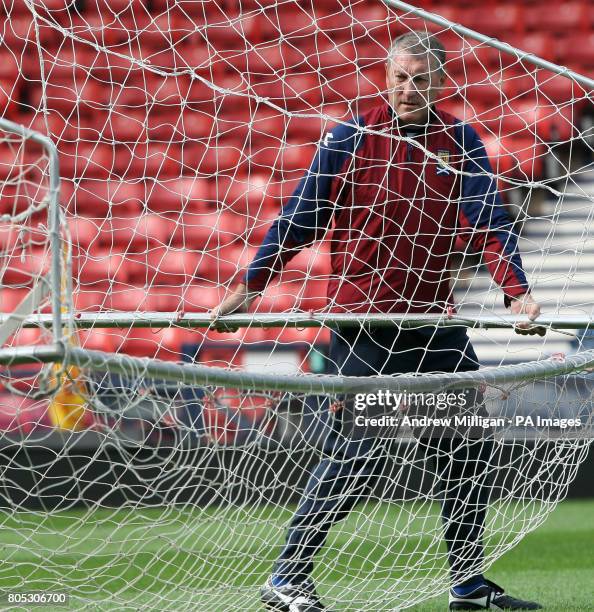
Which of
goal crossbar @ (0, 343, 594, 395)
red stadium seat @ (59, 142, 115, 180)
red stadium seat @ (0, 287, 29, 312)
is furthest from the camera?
red stadium seat @ (59, 142, 115, 180)

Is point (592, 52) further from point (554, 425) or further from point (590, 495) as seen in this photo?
point (554, 425)

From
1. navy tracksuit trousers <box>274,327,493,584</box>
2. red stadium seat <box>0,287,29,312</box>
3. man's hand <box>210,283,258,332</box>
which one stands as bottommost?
red stadium seat <box>0,287,29,312</box>

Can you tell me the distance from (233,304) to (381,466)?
56 cm

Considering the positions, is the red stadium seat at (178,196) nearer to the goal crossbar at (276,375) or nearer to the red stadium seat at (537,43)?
the red stadium seat at (537,43)

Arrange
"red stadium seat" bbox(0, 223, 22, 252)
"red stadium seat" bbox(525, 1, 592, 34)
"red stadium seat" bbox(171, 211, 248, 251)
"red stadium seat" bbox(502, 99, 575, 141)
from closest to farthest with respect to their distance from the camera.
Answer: "red stadium seat" bbox(0, 223, 22, 252) < "red stadium seat" bbox(171, 211, 248, 251) < "red stadium seat" bbox(502, 99, 575, 141) < "red stadium seat" bbox(525, 1, 592, 34)

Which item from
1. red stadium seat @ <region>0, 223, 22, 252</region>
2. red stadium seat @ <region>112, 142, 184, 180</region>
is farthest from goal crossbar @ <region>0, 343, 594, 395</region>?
red stadium seat @ <region>112, 142, 184, 180</region>

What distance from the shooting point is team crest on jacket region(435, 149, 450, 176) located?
2.88 m

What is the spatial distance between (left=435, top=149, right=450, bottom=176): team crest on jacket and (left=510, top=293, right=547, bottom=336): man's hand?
1.20ft

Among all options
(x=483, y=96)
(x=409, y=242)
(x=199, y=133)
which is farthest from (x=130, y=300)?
(x=409, y=242)

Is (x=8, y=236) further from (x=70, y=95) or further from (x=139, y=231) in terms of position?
(x=70, y=95)

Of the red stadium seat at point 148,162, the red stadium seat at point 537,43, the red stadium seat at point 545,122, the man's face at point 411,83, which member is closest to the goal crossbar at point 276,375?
the man's face at point 411,83

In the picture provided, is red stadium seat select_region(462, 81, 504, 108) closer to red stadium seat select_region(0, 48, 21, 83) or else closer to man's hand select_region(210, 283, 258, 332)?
red stadium seat select_region(0, 48, 21, 83)

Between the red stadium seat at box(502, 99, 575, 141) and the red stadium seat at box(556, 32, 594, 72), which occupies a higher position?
the red stadium seat at box(556, 32, 594, 72)

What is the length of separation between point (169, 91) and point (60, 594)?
13.3 feet
